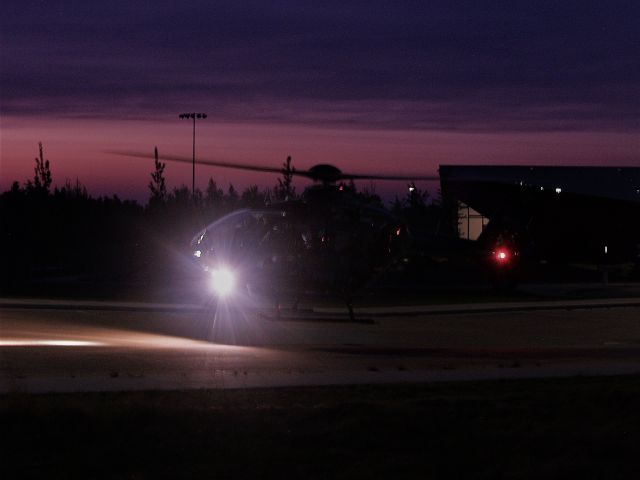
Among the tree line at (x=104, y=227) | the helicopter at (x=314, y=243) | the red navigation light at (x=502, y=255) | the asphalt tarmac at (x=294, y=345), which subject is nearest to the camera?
the asphalt tarmac at (x=294, y=345)

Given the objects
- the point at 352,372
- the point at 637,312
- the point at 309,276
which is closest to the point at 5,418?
the point at 352,372

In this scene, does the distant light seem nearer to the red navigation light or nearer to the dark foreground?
the red navigation light

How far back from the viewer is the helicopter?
2486 cm

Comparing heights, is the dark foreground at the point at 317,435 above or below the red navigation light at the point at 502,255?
below

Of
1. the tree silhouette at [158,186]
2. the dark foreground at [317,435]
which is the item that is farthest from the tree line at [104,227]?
the dark foreground at [317,435]

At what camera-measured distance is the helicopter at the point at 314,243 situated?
24859 millimetres

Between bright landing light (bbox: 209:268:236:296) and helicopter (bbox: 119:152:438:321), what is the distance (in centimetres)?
3

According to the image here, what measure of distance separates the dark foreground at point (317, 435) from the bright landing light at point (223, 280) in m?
11.1

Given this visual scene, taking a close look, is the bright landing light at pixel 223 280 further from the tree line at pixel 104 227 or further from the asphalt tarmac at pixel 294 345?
the tree line at pixel 104 227

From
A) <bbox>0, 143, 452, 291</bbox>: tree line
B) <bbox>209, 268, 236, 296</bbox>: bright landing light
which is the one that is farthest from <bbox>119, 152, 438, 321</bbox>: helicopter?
<bbox>0, 143, 452, 291</bbox>: tree line

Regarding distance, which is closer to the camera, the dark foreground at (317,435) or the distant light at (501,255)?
the dark foreground at (317,435)

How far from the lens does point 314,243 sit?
2542 cm

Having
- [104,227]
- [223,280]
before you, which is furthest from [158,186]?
[223,280]

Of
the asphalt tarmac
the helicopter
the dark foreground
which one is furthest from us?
the helicopter
